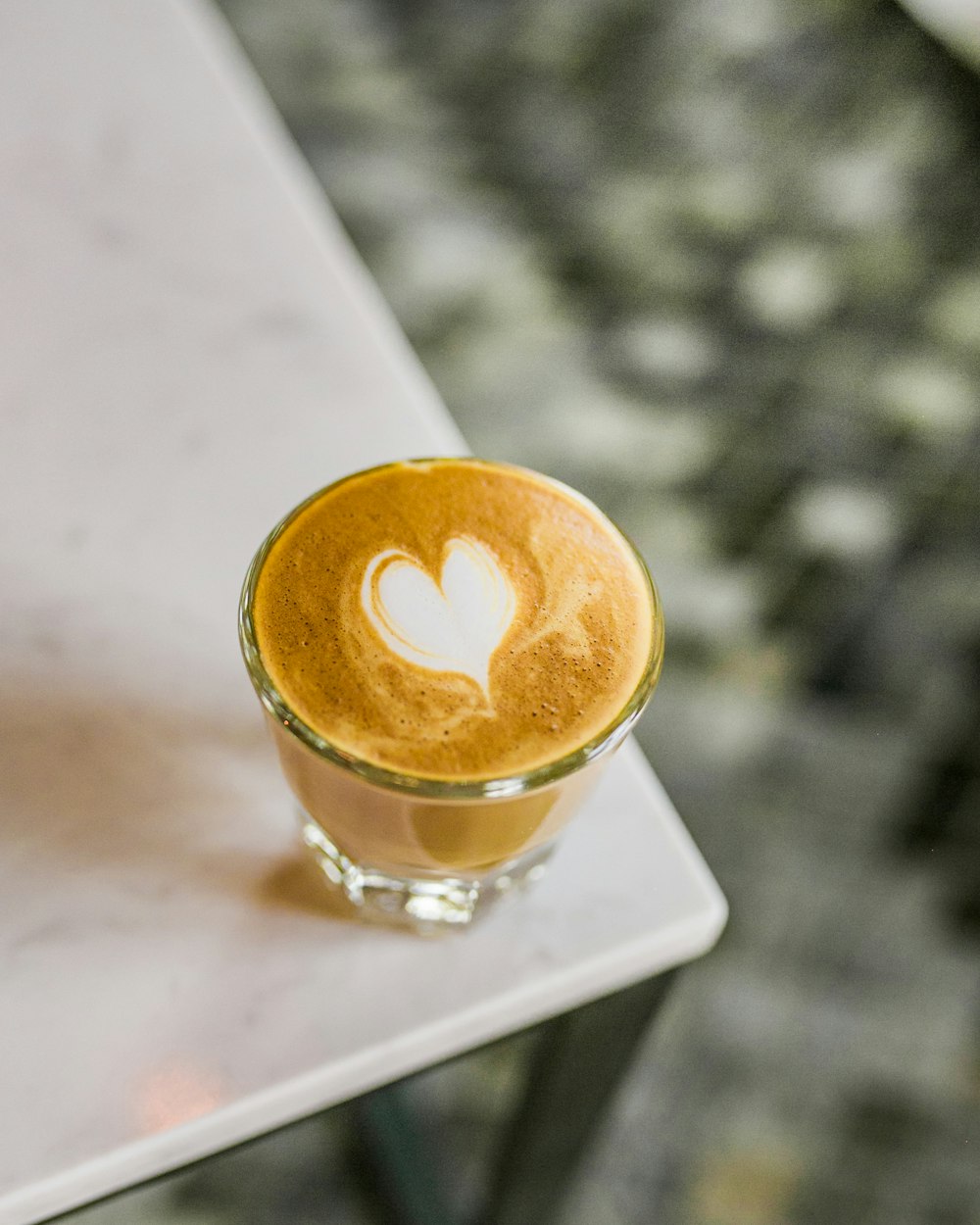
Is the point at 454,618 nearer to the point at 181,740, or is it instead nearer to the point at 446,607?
the point at 446,607

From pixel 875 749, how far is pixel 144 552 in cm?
78

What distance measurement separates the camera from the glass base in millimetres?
389

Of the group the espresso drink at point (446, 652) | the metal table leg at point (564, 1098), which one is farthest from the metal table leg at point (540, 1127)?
the espresso drink at point (446, 652)

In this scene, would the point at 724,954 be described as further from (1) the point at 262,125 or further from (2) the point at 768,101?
(2) the point at 768,101

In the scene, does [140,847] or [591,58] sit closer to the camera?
[140,847]

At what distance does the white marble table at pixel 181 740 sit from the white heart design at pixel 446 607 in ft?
0.29

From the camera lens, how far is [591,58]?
1.47 m

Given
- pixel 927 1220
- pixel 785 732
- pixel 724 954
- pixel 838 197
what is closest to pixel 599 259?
pixel 838 197

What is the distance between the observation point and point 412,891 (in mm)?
392

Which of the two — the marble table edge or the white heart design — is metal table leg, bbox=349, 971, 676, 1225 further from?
the white heart design

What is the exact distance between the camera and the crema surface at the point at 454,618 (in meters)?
0.34

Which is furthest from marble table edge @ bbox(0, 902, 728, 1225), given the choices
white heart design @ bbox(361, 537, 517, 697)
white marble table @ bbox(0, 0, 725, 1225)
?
white heart design @ bbox(361, 537, 517, 697)

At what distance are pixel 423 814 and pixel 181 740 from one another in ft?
0.38

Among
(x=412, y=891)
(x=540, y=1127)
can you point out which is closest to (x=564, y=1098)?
(x=540, y=1127)
